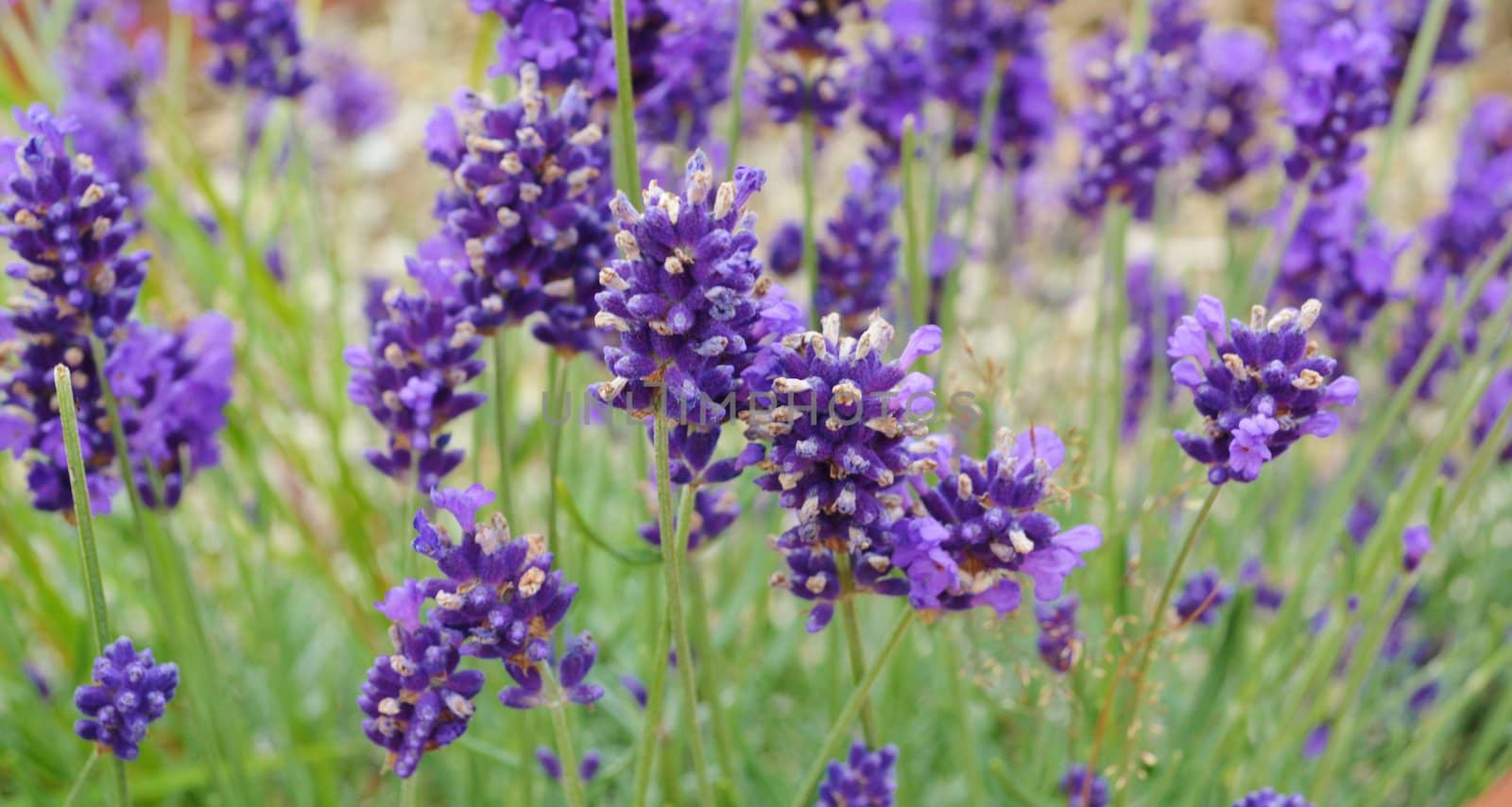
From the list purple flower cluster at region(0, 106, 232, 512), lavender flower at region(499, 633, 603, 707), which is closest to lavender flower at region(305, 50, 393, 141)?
purple flower cluster at region(0, 106, 232, 512)

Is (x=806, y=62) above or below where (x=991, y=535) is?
above

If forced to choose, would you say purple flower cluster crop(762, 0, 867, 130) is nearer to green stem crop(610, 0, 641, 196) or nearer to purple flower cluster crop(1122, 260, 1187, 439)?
green stem crop(610, 0, 641, 196)

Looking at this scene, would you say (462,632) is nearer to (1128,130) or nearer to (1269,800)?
(1269,800)

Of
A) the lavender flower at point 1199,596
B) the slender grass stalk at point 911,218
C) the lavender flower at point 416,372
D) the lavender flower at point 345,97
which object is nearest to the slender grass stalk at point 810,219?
the slender grass stalk at point 911,218

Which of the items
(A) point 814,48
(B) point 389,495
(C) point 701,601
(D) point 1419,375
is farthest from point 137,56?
(D) point 1419,375

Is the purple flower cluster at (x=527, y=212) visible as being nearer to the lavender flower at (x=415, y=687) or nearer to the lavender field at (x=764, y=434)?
the lavender field at (x=764, y=434)

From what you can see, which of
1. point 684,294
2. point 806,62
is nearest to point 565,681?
point 684,294
